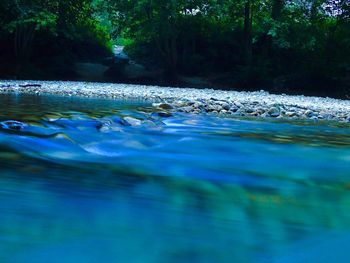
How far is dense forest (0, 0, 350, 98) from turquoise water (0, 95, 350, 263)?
12.9m

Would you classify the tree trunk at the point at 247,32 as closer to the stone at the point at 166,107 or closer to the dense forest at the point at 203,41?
the dense forest at the point at 203,41

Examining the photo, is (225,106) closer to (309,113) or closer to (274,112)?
(274,112)

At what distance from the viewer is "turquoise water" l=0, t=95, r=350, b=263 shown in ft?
6.09

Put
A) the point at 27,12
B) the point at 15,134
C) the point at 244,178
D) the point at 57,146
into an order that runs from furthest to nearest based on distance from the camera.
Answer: the point at 27,12
the point at 15,134
the point at 57,146
the point at 244,178

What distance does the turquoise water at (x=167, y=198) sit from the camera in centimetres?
186

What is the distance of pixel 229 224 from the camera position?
214cm

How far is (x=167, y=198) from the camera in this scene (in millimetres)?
2510

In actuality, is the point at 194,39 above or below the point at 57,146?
above

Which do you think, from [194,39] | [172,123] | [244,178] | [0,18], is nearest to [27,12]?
[0,18]

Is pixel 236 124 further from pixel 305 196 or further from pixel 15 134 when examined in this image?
pixel 305 196

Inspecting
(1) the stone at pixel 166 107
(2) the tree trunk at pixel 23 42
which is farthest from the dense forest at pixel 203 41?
(1) the stone at pixel 166 107

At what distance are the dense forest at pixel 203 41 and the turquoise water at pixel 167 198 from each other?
12850 millimetres

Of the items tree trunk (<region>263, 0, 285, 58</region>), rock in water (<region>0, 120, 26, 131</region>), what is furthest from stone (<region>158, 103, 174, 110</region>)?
tree trunk (<region>263, 0, 285, 58</region>)

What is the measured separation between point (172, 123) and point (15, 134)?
7.68 ft
